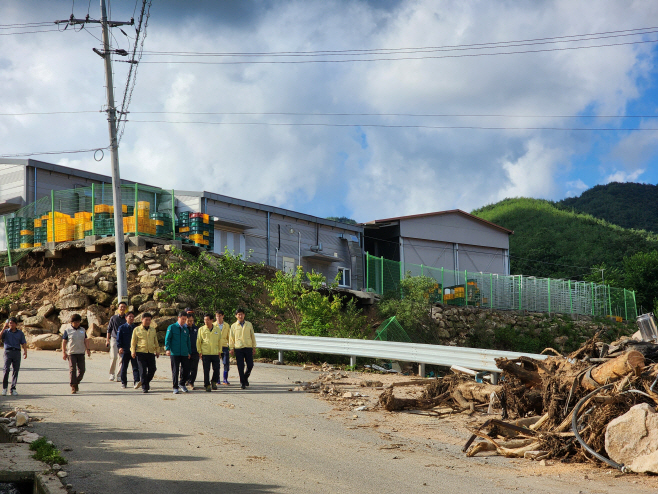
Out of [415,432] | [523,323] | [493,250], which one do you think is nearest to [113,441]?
[415,432]

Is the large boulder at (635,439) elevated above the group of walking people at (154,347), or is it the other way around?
the group of walking people at (154,347)

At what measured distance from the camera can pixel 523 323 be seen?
116 ft

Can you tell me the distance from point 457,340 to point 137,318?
16186mm

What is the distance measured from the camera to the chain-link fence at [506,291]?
106 ft

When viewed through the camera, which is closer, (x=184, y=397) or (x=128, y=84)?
(x=184, y=397)

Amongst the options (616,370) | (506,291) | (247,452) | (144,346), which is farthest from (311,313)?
(506,291)

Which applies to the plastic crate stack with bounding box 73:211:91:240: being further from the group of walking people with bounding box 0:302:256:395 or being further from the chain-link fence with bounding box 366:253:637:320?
the chain-link fence with bounding box 366:253:637:320

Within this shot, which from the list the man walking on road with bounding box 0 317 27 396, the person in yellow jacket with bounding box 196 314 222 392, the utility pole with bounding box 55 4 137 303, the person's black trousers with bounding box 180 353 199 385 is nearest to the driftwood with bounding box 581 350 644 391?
the person in yellow jacket with bounding box 196 314 222 392

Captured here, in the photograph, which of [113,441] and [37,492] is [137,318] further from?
[37,492]

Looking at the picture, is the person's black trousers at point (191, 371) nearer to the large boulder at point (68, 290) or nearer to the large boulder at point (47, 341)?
the large boulder at point (47, 341)

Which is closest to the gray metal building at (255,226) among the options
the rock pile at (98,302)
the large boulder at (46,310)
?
the rock pile at (98,302)

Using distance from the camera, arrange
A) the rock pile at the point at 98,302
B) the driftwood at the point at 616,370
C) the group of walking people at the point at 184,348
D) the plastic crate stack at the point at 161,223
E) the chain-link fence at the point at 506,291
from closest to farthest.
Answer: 1. the driftwood at the point at 616,370
2. the group of walking people at the point at 184,348
3. the rock pile at the point at 98,302
4. the plastic crate stack at the point at 161,223
5. the chain-link fence at the point at 506,291

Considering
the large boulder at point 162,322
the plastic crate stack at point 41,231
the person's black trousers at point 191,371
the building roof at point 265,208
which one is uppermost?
the building roof at point 265,208

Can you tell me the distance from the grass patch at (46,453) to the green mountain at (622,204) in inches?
3682
